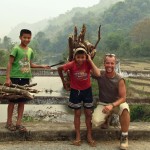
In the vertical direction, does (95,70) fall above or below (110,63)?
below

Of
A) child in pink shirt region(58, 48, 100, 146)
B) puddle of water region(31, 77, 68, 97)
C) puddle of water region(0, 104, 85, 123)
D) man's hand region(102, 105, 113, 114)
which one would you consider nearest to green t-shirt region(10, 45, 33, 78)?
child in pink shirt region(58, 48, 100, 146)

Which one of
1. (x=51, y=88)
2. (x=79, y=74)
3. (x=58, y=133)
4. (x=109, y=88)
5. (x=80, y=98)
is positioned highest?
(x=79, y=74)

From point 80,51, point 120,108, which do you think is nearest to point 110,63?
point 80,51

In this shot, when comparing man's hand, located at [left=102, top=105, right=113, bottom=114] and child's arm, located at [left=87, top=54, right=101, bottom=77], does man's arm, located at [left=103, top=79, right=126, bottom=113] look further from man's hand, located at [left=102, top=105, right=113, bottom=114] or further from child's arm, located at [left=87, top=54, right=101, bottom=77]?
child's arm, located at [left=87, top=54, right=101, bottom=77]

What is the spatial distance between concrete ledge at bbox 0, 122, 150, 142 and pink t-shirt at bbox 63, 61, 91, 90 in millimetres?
764

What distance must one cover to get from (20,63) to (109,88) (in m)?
1.44

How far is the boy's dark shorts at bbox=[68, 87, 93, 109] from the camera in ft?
16.1

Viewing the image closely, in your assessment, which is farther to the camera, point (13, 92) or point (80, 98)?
point (80, 98)

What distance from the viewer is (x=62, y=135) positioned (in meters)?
5.10

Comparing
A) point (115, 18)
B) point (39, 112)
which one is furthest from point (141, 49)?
point (115, 18)

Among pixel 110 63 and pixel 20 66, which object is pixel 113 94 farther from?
pixel 20 66

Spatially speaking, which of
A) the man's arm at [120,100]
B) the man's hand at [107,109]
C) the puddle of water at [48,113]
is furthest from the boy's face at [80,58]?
the puddle of water at [48,113]

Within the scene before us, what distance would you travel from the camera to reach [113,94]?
4.95 meters

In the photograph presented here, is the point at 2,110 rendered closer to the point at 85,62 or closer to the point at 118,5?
the point at 85,62
